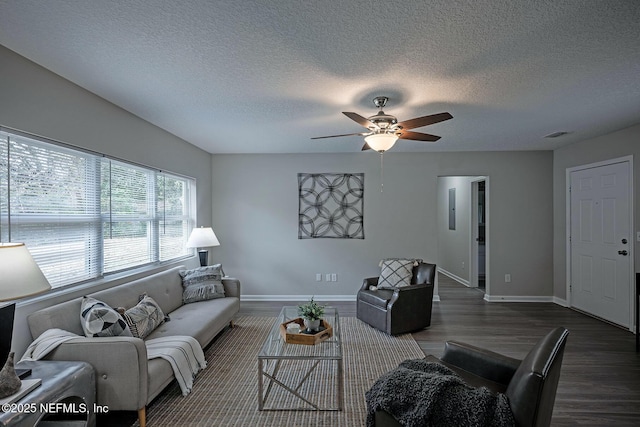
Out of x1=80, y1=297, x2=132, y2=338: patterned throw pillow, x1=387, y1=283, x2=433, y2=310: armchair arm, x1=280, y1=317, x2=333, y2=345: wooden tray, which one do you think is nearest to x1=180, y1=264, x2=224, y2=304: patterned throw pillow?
x1=80, y1=297, x2=132, y2=338: patterned throw pillow

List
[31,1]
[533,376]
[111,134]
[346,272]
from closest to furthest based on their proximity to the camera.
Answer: [533,376] → [31,1] → [111,134] → [346,272]

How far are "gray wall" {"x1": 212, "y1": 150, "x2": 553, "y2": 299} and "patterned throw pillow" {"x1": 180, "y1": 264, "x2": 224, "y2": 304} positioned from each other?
→ 4.77 feet

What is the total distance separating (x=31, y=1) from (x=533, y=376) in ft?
9.55

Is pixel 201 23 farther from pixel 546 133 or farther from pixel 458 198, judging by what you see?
pixel 458 198

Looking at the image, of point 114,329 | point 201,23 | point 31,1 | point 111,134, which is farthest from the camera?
point 111,134

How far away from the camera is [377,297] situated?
13.3ft

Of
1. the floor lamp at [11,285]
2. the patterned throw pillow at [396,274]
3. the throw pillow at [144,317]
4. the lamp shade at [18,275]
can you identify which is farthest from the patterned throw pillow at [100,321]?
the patterned throw pillow at [396,274]

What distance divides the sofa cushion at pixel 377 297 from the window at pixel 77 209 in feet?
8.60

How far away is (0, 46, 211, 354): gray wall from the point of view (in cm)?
212

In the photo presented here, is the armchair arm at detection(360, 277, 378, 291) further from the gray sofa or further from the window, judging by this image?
the window

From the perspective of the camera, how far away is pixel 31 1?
1591 mm

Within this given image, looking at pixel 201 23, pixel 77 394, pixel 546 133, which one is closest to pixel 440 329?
pixel 546 133

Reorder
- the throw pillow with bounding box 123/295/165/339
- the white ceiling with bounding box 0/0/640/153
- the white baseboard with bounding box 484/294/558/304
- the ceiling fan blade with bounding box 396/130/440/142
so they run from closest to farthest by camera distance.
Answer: the white ceiling with bounding box 0/0/640/153
the throw pillow with bounding box 123/295/165/339
the ceiling fan blade with bounding box 396/130/440/142
the white baseboard with bounding box 484/294/558/304

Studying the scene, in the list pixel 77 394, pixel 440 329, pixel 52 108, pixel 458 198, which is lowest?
pixel 440 329
